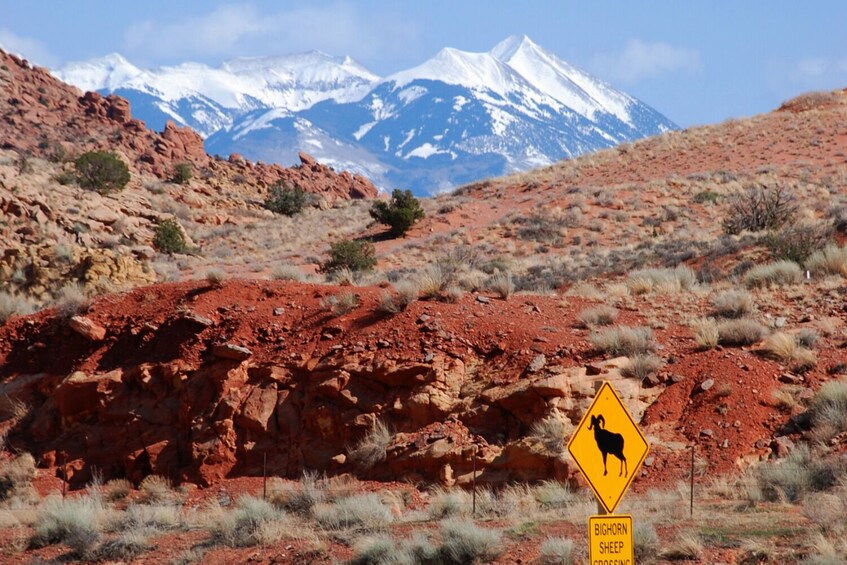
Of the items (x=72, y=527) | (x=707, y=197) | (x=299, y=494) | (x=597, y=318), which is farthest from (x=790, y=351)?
(x=707, y=197)

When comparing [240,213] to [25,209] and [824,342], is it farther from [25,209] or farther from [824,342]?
[824,342]

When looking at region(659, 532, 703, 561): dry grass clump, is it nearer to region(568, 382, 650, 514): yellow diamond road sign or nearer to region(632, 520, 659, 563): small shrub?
region(632, 520, 659, 563): small shrub

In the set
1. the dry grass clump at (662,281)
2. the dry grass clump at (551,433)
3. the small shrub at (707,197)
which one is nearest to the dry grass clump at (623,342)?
the dry grass clump at (551,433)

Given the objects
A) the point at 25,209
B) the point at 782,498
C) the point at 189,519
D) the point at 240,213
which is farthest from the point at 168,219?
the point at 782,498

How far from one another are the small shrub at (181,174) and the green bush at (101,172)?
8584 mm

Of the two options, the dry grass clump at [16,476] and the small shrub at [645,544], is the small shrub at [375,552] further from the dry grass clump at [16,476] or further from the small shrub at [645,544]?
the dry grass clump at [16,476]

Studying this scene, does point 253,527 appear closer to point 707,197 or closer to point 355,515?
point 355,515

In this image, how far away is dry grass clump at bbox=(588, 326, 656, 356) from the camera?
1399 centimetres

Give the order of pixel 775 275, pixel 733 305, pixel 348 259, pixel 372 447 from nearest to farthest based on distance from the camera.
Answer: pixel 372 447 < pixel 733 305 < pixel 775 275 < pixel 348 259

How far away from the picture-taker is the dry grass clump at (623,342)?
551 inches

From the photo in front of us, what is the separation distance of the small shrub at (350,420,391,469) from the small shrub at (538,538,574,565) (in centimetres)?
442

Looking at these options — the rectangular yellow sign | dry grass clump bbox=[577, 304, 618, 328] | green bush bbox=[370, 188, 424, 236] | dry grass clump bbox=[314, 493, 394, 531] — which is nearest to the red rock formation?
green bush bbox=[370, 188, 424, 236]

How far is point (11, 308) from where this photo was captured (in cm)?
1889

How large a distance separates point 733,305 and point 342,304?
21.3 feet
